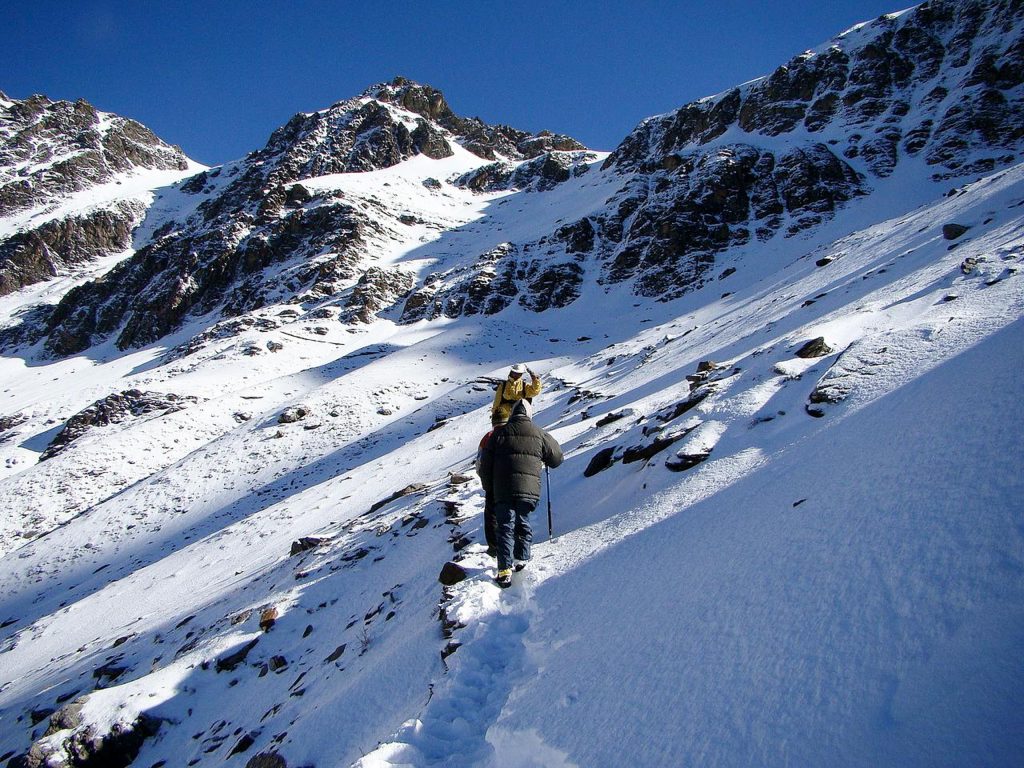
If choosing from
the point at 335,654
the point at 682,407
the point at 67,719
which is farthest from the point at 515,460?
the point at 67,719

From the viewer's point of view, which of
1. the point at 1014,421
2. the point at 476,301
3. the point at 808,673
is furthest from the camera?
the point at 476,301

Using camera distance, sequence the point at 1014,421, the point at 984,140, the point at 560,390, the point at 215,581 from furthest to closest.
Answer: the point at 984,140 → the point at 560,390 → the point at 215,581 → the point at 1014,421

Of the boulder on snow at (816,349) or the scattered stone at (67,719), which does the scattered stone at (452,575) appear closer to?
the scattered stone at (67,719)

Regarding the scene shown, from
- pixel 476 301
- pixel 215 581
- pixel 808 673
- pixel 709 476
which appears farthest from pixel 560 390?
pixel 476 301

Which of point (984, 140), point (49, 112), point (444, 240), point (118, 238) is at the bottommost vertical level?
point (984, 140)

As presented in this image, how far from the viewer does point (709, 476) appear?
206 inches

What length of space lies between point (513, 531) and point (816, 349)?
5.80m

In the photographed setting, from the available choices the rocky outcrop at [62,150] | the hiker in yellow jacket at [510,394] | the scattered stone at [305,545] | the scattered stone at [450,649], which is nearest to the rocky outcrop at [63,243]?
the rocky outcrop at [62,150]

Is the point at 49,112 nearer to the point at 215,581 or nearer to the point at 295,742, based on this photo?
the point at 215,581

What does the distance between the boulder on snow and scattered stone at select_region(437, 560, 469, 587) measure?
6.14 metres

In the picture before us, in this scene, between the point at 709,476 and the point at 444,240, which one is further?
the point at 444,240

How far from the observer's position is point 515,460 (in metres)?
5.07

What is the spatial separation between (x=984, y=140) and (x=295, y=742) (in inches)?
2425

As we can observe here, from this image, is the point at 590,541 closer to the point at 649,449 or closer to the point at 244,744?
the point at 649,449
